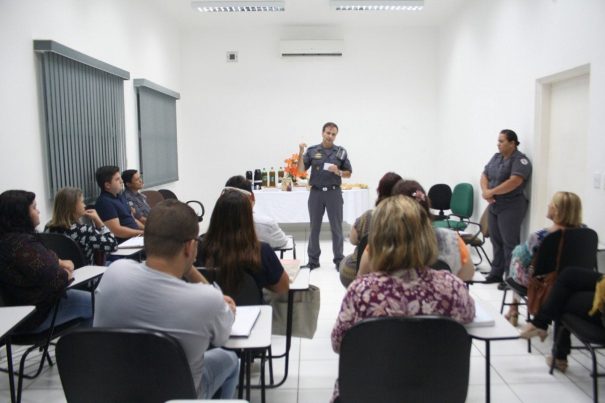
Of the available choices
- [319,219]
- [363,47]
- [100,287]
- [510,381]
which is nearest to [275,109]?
[363,47]

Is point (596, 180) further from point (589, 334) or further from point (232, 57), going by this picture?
point (232, 57)

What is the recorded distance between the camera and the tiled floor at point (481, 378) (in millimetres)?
2713

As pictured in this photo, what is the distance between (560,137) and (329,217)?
2.40 metres

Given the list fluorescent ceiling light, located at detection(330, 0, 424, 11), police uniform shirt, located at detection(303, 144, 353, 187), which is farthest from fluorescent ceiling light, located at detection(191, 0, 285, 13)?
police uniform shirt, located at detection(303, 144, 353, 187)

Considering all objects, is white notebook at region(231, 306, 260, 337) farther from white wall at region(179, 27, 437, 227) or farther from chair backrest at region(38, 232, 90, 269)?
white wall at region(179, 27, 437, 227)

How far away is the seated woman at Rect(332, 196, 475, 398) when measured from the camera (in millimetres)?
1648

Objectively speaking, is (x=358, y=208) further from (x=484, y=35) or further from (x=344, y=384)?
(x=344, y=384)

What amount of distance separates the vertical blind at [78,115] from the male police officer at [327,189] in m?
2.11

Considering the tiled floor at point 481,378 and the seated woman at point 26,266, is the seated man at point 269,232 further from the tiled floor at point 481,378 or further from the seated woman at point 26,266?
the seated woman at point 26,266

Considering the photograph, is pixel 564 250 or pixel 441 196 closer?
pixel 564 250

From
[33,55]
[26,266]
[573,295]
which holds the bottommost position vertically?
[573,295]

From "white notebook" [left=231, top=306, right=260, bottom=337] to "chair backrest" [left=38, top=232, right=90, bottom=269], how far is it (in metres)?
1.57

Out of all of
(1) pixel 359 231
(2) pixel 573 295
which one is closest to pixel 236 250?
(1) pixel 359 231

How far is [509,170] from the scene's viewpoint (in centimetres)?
474
